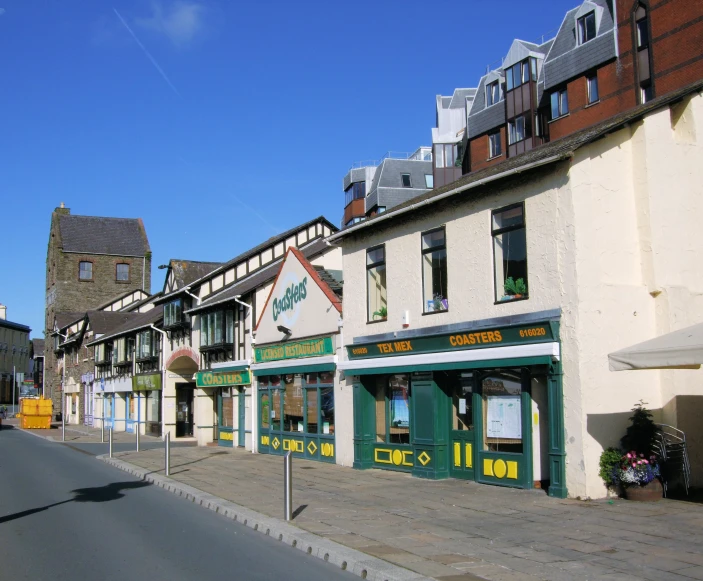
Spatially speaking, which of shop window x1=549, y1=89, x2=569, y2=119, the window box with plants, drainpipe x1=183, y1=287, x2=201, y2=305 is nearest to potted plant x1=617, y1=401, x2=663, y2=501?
the window box with plants

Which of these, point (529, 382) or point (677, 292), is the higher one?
point (677, 292)

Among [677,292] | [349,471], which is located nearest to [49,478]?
Result: [349,471]

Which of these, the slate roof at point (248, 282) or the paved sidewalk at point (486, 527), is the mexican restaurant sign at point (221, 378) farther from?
the paved sidewalk at point (486, 527)

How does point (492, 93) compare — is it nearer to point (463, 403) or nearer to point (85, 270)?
point (463, 403)

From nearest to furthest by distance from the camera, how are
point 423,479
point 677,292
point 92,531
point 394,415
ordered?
point 92,531, point 677,292, point 423,479, point 394,415

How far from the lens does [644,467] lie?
1123 centimetres

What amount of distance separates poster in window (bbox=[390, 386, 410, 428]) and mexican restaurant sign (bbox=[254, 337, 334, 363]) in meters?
2.52

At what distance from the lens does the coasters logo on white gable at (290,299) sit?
2073 cm

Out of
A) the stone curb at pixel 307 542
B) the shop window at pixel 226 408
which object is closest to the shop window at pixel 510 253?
the stone curb at pixel 307 542

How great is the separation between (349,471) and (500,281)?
6.17m

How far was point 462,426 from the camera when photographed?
14.9m

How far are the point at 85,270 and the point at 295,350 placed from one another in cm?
5541

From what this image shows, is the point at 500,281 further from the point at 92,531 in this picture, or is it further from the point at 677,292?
the point at 92,531

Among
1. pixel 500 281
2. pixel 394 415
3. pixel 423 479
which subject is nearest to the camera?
pixel 500 281
